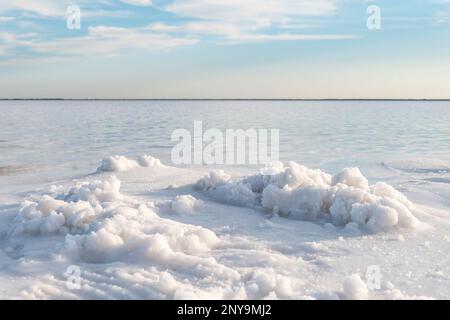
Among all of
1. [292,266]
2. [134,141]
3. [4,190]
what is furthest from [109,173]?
[134,141]

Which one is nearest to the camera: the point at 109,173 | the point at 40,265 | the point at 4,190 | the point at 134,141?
the point at 40,265

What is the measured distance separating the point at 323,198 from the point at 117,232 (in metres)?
2.87

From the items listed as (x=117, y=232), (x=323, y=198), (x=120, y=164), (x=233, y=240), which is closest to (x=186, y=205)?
(x=233, y=240)

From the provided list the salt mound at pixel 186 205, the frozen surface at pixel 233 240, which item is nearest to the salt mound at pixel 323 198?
the frozen surface at pixel 233 240

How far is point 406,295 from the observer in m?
4.18

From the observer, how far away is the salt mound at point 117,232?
4.94 metres

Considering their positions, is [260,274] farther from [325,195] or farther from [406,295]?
[325,195]

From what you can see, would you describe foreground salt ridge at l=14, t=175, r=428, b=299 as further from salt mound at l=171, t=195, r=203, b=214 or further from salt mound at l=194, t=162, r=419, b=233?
salt mound at l=194, t=162, r=419, b=233

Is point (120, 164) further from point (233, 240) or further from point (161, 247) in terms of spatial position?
point (161, 247)

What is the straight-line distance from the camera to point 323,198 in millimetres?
6594

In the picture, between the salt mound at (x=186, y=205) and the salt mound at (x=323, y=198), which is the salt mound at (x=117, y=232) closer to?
the salt mound at (x=186, y=205)

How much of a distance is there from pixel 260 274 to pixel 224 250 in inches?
38.3

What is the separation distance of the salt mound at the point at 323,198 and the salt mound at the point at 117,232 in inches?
57.8

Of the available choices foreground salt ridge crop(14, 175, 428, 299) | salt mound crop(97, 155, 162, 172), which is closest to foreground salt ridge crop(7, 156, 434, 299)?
foreground salt ridge crop(14, 175, 428, 299)
